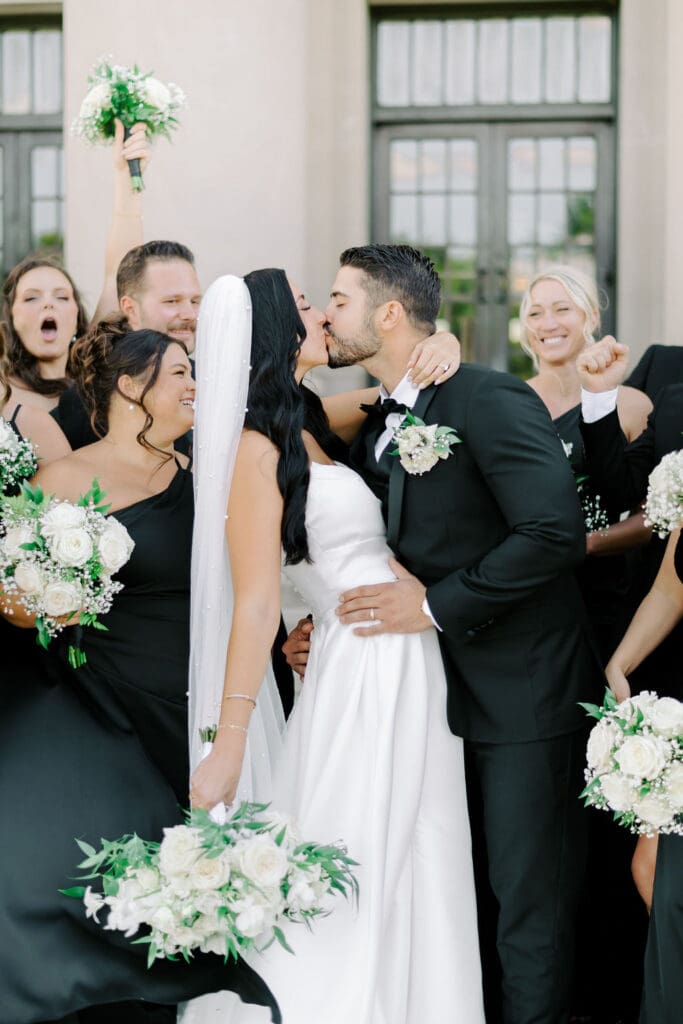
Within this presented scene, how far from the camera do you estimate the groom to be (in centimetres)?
346

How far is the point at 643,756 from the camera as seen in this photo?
3.04m

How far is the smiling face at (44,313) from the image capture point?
16.7 feet

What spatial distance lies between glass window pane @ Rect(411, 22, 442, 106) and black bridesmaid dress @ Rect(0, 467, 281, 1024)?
4.45 meters

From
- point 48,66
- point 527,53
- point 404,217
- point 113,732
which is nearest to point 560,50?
point 527,53

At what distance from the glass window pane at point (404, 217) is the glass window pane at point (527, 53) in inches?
37.3

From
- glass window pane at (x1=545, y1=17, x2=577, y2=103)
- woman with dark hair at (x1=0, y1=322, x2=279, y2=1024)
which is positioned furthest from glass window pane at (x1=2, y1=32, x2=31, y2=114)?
woman with dark hair at (x1=0, y1=322, x2=279, y2=1024)

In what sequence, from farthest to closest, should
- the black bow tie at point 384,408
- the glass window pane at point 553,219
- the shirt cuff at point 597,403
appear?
1. the glass window pane at point 553,219
2. the shirt cuff at point 597,403
3. the black bow tie at point 384,408

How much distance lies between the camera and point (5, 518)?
347 cm

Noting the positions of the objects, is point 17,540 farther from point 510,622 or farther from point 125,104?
point 125,104

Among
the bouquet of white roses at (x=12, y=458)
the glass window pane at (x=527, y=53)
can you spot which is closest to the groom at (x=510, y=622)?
the bouquet of white roses at (x=12, y=458)

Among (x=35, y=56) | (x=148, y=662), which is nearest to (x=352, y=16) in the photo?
(x=35, y=56)

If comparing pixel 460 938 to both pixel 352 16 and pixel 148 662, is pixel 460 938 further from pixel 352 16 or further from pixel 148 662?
pixel 352 16

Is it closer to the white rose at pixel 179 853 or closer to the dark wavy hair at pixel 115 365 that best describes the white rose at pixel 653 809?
the white rose at pixel 179 853

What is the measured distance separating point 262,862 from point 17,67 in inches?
254
